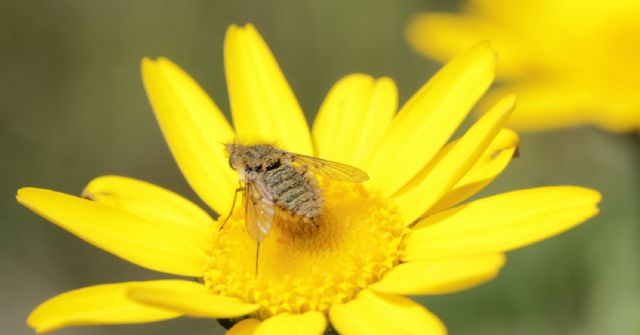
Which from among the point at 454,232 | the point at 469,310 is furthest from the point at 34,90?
the point at 454,232

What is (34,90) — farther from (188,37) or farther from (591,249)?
(591,249)

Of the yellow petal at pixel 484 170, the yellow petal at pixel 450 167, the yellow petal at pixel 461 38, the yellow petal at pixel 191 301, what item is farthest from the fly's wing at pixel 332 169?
the yellow petal at pixel 461 38

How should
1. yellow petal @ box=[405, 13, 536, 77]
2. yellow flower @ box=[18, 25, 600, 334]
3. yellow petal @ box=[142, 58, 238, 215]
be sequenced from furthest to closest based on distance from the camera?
yellow petal @ box=[405, 13, 536, 77] < yellow petal @ box=[142, 58, 238, 215] < yellow flower @ box=[18, 25, 600, 334]

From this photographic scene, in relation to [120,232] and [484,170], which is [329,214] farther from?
[120,232]

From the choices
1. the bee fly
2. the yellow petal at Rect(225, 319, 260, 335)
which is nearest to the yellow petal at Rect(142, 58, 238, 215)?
the bee fly

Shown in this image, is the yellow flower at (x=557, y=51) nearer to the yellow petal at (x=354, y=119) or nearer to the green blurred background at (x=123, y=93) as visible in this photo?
the green blurred background at (x=123, y=93)

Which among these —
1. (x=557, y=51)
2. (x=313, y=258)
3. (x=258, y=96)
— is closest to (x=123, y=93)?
(x=557, y=51)

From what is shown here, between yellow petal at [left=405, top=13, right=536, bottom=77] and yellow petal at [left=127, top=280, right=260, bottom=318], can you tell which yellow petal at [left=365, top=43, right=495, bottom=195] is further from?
Result: yellow petal at [left=405, top=13, right=536, bottom=77]
